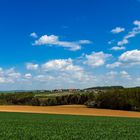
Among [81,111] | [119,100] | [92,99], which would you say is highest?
[92,99]

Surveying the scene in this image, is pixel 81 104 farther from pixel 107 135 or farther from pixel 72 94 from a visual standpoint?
pixel 107 135

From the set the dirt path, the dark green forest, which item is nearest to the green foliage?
the dark green forest

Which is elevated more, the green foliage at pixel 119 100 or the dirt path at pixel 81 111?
the green foliage at pixel 119 100

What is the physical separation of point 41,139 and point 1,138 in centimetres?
268

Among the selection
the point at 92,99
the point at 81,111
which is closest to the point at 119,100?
the point at 92,99

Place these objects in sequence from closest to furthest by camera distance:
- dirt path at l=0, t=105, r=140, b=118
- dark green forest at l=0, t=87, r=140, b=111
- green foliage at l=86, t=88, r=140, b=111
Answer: dirt path at l=0, t=105, r=140, b=118 → green foliage at l=86, t=88, r=140, b=111 → dark green forest at l=0, t=87, r=140, b=111

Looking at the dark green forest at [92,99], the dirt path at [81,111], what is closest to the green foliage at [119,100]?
the dark green forest at [92,99]

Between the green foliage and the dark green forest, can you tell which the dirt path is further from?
the dark green forest

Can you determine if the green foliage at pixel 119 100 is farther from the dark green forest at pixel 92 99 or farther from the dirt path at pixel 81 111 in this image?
the dirt path at pixel 81 111

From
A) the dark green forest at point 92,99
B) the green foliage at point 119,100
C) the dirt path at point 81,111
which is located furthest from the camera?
the dark green forest at point 92,99

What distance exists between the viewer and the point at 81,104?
108875 mm

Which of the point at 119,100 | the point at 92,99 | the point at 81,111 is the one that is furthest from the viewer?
the point at 92,99

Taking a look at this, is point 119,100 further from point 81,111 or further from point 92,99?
point 81,111

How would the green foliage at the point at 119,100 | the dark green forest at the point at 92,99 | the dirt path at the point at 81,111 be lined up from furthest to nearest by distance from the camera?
the dark green forest at the point at 92,99 → the green foliage at the point at 119,100 → the dirt path at the point at 81,111
